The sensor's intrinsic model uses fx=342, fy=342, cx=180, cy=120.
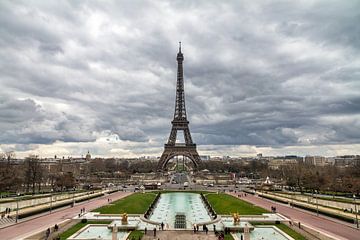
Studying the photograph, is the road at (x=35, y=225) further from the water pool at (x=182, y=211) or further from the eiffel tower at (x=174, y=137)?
the eiffel tower at (x=174, y=137)

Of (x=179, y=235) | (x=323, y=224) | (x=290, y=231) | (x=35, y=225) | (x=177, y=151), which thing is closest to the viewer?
(x=179, y=235)

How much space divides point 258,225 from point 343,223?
841 cm

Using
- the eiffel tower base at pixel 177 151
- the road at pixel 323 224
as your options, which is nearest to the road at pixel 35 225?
the road at pixel 323 224

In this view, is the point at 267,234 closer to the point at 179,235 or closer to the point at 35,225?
the point at 179,235

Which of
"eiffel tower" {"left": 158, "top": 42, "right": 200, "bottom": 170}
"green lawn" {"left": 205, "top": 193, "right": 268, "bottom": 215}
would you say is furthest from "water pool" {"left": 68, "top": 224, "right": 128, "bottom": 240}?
"eiffel tower" {"left": 158, "top": 42, "right": 200, "bottom": 170}

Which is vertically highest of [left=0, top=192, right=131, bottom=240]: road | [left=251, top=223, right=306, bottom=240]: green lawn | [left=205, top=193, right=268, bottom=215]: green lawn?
[left=0, top=192, right=131, bottom=240]: road

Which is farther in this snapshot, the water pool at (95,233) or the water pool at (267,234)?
the water pool at (267,234)

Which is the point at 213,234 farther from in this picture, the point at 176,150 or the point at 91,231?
the point at 176,150

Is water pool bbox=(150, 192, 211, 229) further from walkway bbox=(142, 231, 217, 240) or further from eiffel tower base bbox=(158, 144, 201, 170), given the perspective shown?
eiffel tower base bbox=(158, 144, 201, 170)

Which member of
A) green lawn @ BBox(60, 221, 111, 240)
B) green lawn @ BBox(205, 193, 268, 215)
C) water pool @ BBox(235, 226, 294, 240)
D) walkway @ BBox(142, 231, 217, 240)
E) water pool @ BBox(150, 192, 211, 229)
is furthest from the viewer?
green lawn @ BBox(205, 193, 268, 215)

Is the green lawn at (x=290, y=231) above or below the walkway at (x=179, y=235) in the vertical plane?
below

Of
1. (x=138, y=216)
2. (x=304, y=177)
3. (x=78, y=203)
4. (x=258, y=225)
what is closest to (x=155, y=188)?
(x=78, y=203)

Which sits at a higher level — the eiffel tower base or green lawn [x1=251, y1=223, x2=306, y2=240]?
the eiffel tower base

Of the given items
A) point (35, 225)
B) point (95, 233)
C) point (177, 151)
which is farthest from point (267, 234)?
point (177, 151)
